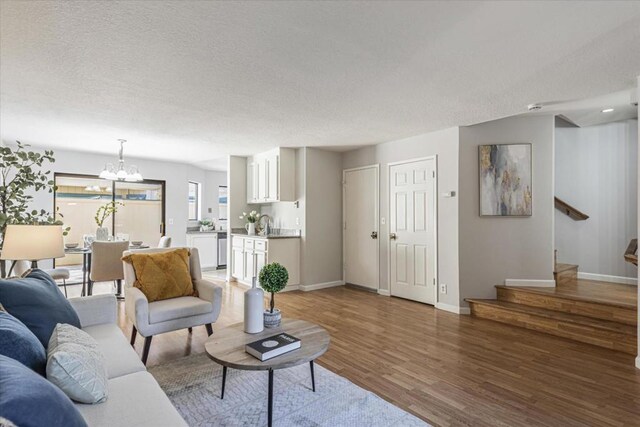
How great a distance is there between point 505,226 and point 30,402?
4593 mm

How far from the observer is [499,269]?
423cm

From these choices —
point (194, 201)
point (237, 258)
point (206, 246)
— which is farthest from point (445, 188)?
point (194, 201)

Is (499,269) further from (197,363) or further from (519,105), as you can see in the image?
(197,363)

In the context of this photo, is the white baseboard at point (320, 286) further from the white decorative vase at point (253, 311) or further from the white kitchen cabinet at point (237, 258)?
the white decorative vase at point (253, 311)

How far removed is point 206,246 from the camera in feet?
24.9

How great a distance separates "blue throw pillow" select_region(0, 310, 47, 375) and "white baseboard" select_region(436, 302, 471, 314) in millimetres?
4131

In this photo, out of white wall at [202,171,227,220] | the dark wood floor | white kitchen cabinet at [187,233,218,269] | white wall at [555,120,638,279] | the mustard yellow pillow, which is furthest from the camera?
white wall at [202,171,227,220]

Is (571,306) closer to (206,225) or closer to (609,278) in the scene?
(609,278)

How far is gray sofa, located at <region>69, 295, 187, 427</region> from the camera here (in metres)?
1.27

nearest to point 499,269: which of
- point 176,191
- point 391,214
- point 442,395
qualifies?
point 391,214

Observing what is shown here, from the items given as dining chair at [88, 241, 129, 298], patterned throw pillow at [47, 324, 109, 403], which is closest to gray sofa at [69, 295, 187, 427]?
patterned throw pillow at [47, 324, 109, 403]

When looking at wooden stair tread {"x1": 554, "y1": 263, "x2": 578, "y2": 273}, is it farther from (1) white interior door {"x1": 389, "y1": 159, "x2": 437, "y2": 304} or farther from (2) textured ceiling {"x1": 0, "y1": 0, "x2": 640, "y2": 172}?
(2) textured ceiling {"x1": 0, "y1": 0, "x2": 640, "y2": 172}

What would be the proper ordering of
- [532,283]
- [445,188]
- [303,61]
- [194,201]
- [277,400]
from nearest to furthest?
[277,400] < [303,61] < [532,283] < [445,188] < [194,201]

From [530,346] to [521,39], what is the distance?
2692 millimetres
